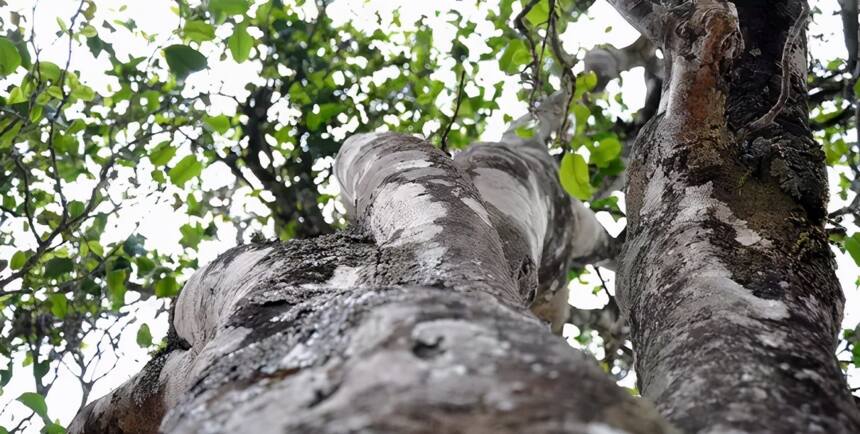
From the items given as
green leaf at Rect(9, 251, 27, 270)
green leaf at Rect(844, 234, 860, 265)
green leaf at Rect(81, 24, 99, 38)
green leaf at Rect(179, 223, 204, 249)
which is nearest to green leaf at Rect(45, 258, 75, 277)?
green leaf at Rect(9, 251, 27, 270)

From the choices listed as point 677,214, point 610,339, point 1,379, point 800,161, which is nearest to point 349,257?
point 677,214

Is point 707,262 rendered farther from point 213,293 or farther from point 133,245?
point 133,245

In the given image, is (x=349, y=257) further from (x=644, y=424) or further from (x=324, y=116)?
(x=324, y=116)

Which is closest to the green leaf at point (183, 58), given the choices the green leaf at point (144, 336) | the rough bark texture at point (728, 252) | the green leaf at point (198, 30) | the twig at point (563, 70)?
the green leaf at point (198, 30)

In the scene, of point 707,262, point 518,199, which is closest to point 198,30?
point 518,199

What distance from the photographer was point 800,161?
1.40 meters

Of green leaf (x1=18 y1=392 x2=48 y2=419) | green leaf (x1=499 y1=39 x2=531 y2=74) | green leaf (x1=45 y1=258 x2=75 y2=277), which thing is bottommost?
green leaf (x1=18 y1=392 x2=48 y2=419)

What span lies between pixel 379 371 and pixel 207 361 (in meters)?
0.39

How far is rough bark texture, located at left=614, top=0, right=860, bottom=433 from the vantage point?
0.78 meters

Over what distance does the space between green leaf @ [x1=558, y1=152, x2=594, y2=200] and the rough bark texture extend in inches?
4.2

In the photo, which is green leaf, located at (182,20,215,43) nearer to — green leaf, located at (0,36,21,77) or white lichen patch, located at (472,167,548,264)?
green leaf, located at (0,36,21,77)

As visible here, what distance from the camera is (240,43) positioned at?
2.16 m

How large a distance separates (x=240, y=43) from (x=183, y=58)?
215mm

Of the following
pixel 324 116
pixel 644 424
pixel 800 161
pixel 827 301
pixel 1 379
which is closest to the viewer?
pixel 644 424
